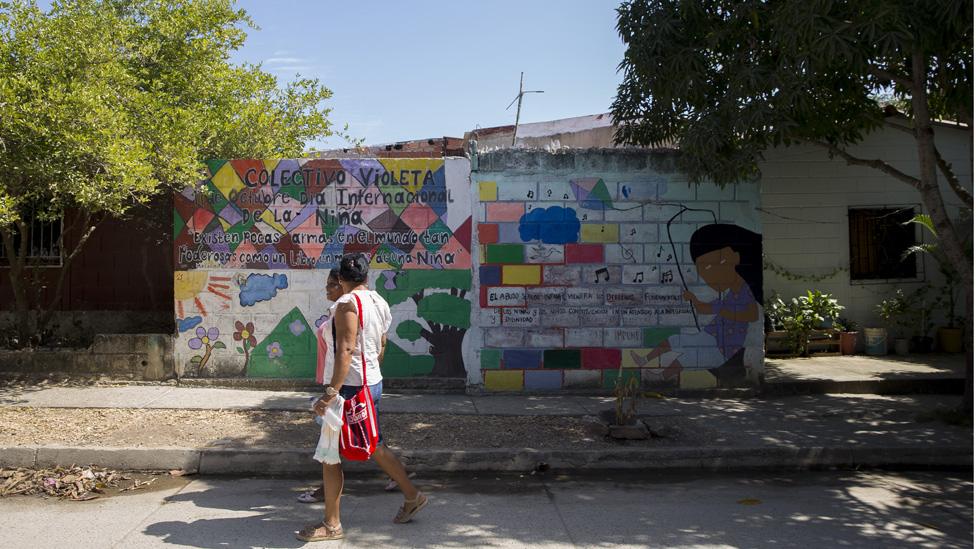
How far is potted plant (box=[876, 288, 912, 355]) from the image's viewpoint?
37.9 feet

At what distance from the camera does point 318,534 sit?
16.3ft

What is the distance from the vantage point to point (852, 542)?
5066 millimetres

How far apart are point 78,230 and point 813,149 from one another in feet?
34.1

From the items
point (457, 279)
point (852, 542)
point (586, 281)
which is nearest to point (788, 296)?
point (586, 281)

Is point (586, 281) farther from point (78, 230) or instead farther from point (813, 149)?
point (78, 230)

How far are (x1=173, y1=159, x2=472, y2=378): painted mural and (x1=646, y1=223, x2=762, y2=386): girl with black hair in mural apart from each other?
8.83 ft

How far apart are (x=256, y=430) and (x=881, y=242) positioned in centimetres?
949

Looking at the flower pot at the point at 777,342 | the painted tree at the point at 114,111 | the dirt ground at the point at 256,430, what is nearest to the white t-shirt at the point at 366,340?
the dirt ground at the point at 256,430

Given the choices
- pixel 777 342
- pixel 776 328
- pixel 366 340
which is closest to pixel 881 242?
pixel 776 328

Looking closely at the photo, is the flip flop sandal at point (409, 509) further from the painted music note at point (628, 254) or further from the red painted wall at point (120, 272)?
the red painted wall at point (120, 272)

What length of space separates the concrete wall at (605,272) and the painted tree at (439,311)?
8.9 inches

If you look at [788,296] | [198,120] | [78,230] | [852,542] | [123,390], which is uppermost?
[198,120]

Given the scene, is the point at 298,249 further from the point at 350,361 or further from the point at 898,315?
the point at 898,315

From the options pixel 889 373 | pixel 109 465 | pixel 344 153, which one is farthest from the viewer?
pixel 344 153
